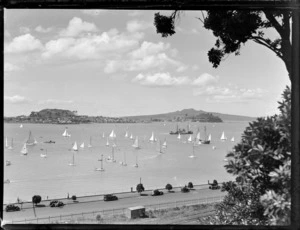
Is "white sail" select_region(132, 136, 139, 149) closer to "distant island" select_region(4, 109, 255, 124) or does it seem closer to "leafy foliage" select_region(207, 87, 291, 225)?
"distant island" select_region(4, 109, 255, 124)

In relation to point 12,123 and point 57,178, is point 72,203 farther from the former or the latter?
point 12,123

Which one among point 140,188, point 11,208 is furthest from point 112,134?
point 11,208

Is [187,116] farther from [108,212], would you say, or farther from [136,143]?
[108,212]

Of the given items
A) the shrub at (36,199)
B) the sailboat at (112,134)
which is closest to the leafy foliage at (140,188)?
the sailboat at (112,134)

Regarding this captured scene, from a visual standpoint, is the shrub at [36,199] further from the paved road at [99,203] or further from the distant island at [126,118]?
the distant island at [126,118]

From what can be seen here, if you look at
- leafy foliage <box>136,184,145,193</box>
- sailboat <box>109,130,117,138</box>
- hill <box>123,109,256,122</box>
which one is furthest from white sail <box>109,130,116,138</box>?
leafy foliage <box>136,184,145,193</box>
